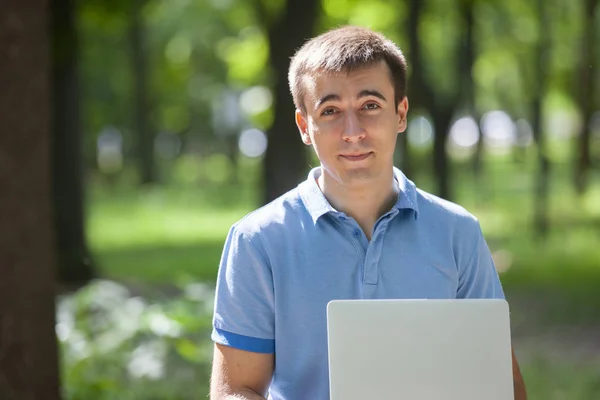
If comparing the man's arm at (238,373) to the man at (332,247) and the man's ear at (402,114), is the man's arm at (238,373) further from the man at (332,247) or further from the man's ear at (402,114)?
the man's ear at (402,114)

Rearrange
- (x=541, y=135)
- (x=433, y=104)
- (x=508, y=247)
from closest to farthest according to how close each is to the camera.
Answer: (x=433, y=104), (x=508, y=247), (x=541, y=135)

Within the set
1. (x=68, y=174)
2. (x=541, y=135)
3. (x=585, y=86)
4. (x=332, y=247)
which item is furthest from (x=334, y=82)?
(x=541, y=135)

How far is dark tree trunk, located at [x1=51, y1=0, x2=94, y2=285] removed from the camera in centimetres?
1505

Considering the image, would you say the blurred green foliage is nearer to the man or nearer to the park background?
the park background

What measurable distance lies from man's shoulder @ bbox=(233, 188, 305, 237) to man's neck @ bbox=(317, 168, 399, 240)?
3.4 inches

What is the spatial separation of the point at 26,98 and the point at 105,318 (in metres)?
3.24

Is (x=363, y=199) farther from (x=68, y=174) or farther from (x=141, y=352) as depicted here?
(x=68, y=174)

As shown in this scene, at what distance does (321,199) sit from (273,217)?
0.13m

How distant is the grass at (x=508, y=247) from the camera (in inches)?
402

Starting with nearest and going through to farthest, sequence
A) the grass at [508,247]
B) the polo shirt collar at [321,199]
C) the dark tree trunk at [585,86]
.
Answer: the polo shirt collar at [321,199], the grass at [508,247], the dark tree trunk at [585,86]

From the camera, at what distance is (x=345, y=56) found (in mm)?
2814

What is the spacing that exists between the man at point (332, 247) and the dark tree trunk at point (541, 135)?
1808 cm

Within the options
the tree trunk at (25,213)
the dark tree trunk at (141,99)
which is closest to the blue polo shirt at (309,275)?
the tree trunk at (25,213)

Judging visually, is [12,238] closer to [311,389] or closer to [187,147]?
[311,389]
